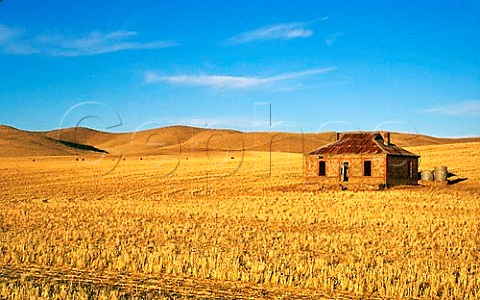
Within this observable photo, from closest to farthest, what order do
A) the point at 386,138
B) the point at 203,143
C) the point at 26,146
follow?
the point at 386,138
the point at 26,146
the point at 203,143

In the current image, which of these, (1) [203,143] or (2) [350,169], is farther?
(1) [203,143]

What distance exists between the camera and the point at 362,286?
40.1 ft

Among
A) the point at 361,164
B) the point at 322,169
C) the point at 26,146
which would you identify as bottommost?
the point at 322,169

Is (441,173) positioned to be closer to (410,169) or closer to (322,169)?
(410,169)

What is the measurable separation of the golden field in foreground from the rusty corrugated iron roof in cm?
437

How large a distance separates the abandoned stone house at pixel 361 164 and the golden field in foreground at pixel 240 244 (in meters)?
2.88

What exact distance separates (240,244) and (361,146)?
30183 millimetres

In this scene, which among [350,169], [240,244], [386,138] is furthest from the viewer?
[386,138]

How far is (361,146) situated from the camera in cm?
4706

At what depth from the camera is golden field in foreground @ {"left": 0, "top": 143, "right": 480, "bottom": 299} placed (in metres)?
12.2

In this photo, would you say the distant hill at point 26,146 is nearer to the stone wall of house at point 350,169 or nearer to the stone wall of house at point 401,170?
the stone wall of house at point 350,169

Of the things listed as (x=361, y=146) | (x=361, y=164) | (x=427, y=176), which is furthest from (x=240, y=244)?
(x=427, y=176)

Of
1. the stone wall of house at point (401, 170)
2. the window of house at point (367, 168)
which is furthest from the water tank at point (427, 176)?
the window of house at point (367, 168)

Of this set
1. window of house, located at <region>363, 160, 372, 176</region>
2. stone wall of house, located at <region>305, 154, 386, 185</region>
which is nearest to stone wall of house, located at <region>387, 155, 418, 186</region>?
stone wall of house, located at <region>305, 154, 386, 185</region>
